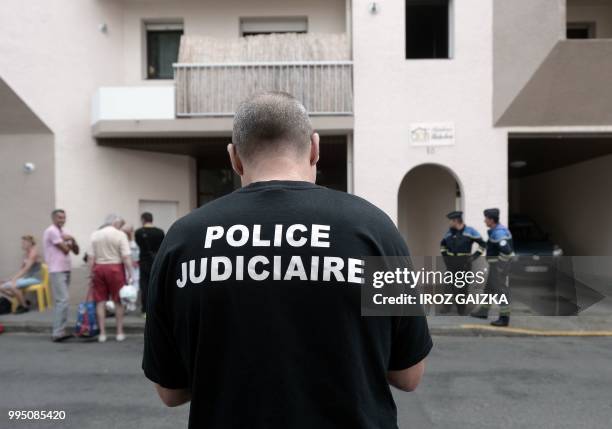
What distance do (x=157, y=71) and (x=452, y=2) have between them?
22.8 feet

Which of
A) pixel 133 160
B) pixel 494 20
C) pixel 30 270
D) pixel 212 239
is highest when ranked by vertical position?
pixel 494 20

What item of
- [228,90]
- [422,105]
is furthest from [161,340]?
[422,105]

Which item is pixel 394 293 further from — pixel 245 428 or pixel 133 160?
pixel 133 160

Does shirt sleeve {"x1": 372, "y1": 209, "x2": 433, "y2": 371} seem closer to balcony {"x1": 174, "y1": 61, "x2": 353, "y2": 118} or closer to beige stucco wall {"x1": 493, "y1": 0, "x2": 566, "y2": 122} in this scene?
beige stucco wall {"x1": 493, "y1": 0, "x2": 566, "y2": 122}

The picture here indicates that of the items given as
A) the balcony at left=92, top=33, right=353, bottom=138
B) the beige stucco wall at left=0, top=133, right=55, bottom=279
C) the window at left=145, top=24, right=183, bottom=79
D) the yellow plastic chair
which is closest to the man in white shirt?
the yellow plastic chair

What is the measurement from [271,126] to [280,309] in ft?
1.65

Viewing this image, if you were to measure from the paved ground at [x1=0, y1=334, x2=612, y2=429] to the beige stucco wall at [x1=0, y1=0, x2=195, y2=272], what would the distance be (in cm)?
394

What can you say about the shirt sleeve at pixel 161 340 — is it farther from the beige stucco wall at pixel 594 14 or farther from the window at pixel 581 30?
the window at pixel 581 30

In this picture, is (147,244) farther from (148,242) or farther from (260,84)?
(260,84)

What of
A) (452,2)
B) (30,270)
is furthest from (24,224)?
(452,2)

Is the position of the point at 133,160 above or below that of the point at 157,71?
below

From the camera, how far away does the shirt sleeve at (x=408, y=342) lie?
1.29 meters

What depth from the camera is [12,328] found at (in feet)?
25.4

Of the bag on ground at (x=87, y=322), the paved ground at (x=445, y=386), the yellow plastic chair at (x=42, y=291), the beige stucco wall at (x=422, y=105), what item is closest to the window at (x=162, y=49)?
the beige stucco wall at (x=422, y=105)
